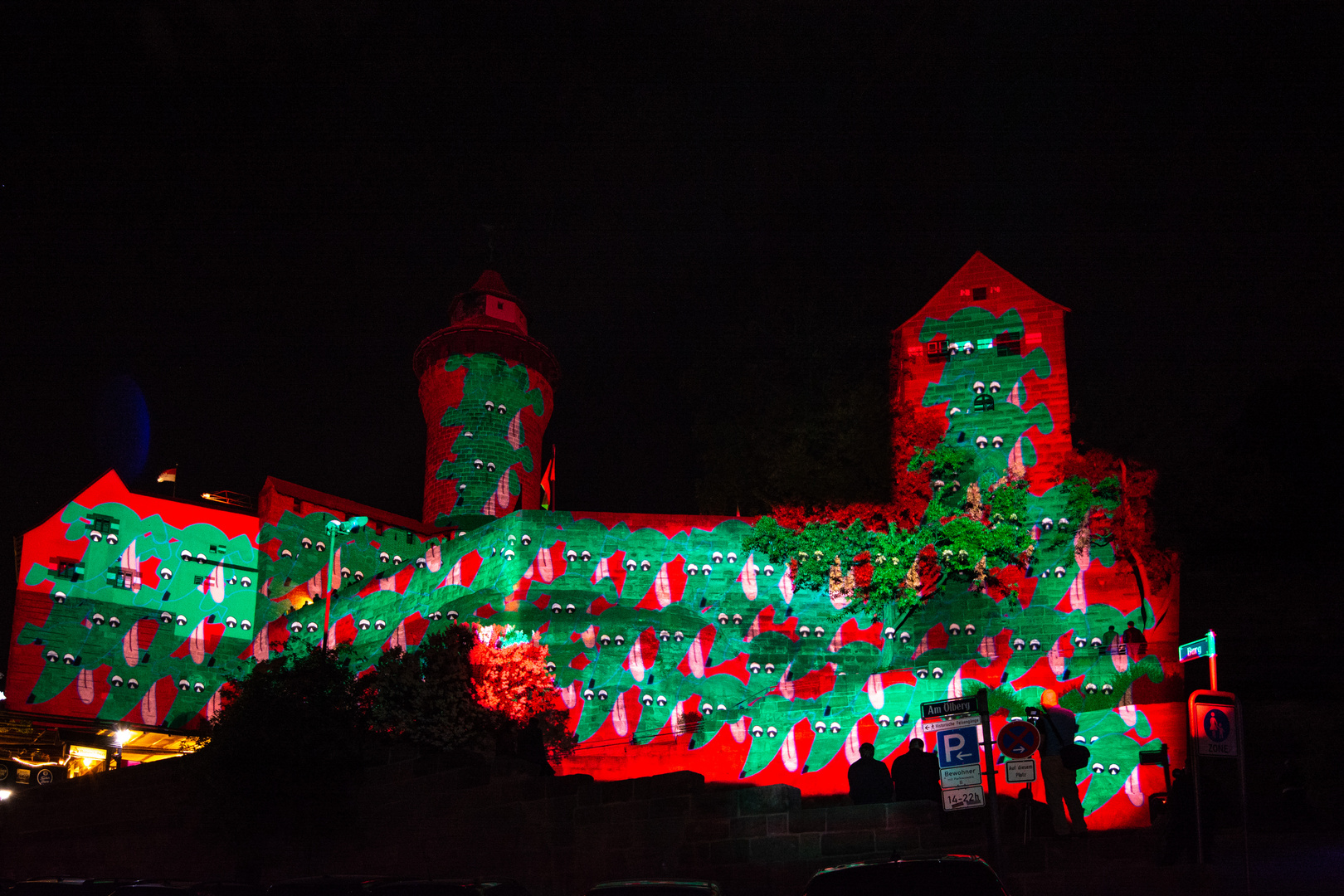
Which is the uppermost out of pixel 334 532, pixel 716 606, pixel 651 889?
pixel 334 532

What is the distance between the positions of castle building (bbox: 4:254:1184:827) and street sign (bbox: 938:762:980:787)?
10.8m

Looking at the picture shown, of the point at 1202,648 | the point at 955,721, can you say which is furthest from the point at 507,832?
the point at 1202,648

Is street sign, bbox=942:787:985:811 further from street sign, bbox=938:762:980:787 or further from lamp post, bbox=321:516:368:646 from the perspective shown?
lamp post, bbox=321:516:368:646

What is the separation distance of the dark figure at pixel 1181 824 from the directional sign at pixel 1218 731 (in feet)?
5.31

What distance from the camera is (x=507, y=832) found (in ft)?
54.6

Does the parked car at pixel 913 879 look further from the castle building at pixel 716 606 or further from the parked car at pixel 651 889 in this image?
the castle building at pixel 716 606

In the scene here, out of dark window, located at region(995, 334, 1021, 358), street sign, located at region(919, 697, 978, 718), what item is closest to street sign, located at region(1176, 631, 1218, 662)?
street sign, located at region(919, 697, 978, 718)

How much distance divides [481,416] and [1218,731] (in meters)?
30.6

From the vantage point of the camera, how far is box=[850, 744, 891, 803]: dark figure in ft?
A: 45.9

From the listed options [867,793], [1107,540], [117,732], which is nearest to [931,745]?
[1107,540]

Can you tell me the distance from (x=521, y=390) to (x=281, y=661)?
20.2m

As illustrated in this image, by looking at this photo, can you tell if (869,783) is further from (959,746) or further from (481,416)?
(481,416)

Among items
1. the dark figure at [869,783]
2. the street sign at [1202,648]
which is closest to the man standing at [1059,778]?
the street sign at [1202,648]

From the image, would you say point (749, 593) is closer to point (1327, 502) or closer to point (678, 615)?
point (678, 615)
